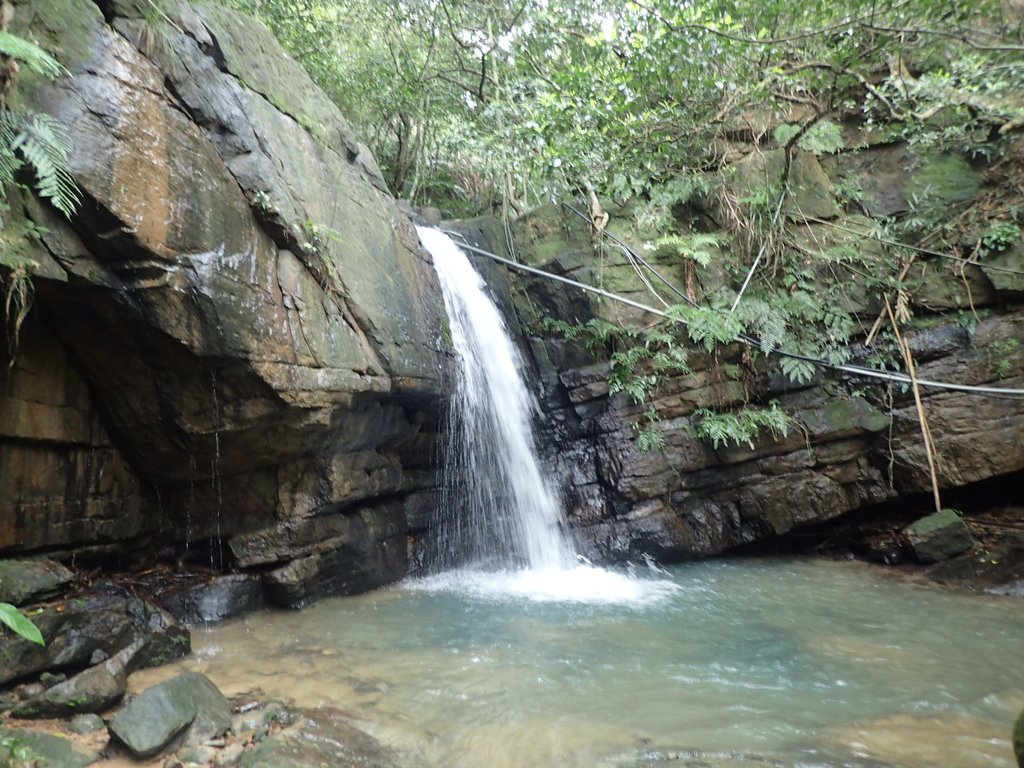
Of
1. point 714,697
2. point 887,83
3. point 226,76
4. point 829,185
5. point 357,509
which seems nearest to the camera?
point 714,697

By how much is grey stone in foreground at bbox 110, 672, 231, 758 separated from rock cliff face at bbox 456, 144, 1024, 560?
5716mm

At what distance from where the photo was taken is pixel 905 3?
577 centimetres

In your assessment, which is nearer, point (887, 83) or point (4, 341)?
point (4, 341)

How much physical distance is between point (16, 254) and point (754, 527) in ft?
28.5

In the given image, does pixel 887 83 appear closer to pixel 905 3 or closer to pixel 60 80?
pixel 905 3

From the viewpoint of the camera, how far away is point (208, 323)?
4996mm

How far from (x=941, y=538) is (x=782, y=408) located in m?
2.42

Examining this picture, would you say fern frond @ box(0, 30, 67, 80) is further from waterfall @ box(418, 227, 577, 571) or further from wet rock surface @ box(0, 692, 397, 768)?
waterfall @ box(418, 227, 577, 571)

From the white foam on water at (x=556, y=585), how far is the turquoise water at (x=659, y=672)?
96 millimetres

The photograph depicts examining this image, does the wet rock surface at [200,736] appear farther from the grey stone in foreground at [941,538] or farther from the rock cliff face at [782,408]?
the grey stone in foreground at [941,538]

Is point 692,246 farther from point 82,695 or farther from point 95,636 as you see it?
point 82,695

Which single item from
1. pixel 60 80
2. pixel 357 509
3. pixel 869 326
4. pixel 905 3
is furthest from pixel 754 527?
pixel 60 80

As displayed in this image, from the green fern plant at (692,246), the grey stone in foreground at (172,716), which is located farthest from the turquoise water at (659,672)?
the green fern plant at (692,246)

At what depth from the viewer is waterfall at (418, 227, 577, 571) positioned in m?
8.45
